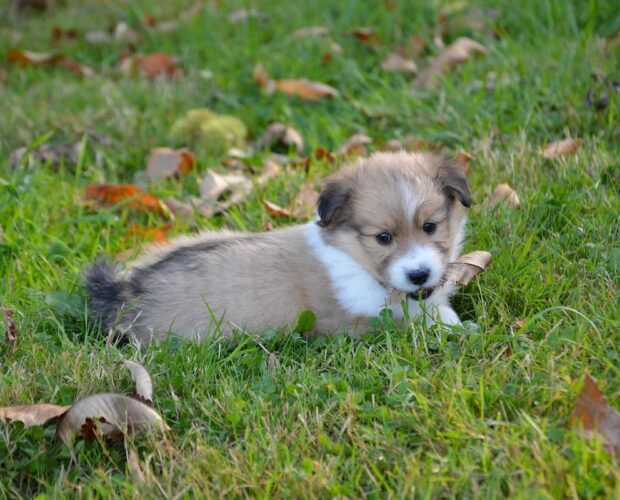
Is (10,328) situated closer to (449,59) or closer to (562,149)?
(562,149)

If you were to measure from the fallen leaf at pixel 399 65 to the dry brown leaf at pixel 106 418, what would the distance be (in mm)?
3976

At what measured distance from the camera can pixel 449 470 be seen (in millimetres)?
2537

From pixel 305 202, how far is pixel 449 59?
203 centimetres

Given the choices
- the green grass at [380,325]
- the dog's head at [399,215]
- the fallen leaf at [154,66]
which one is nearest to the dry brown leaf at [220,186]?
the green grass at [380,325]

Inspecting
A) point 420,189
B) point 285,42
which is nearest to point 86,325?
point 420,189

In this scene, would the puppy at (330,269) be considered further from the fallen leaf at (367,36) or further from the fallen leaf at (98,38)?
the fallen leaf at (98,38)

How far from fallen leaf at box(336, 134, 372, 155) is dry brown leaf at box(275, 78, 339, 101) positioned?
662 mm

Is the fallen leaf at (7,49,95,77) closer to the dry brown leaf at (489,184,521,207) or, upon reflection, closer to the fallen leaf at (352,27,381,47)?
the fallen leaf at (352,27,381,47)

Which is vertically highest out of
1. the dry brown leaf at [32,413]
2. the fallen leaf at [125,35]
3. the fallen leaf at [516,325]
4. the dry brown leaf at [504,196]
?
the dry brown leaf at [504,196]

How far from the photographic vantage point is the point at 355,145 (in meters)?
5.30

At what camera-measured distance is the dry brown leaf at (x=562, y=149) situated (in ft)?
14.9

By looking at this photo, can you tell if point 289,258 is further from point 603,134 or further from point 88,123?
point 88,123

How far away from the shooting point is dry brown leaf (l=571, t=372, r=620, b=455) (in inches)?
99.4

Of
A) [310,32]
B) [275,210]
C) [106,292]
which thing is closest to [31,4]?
[310,32]
